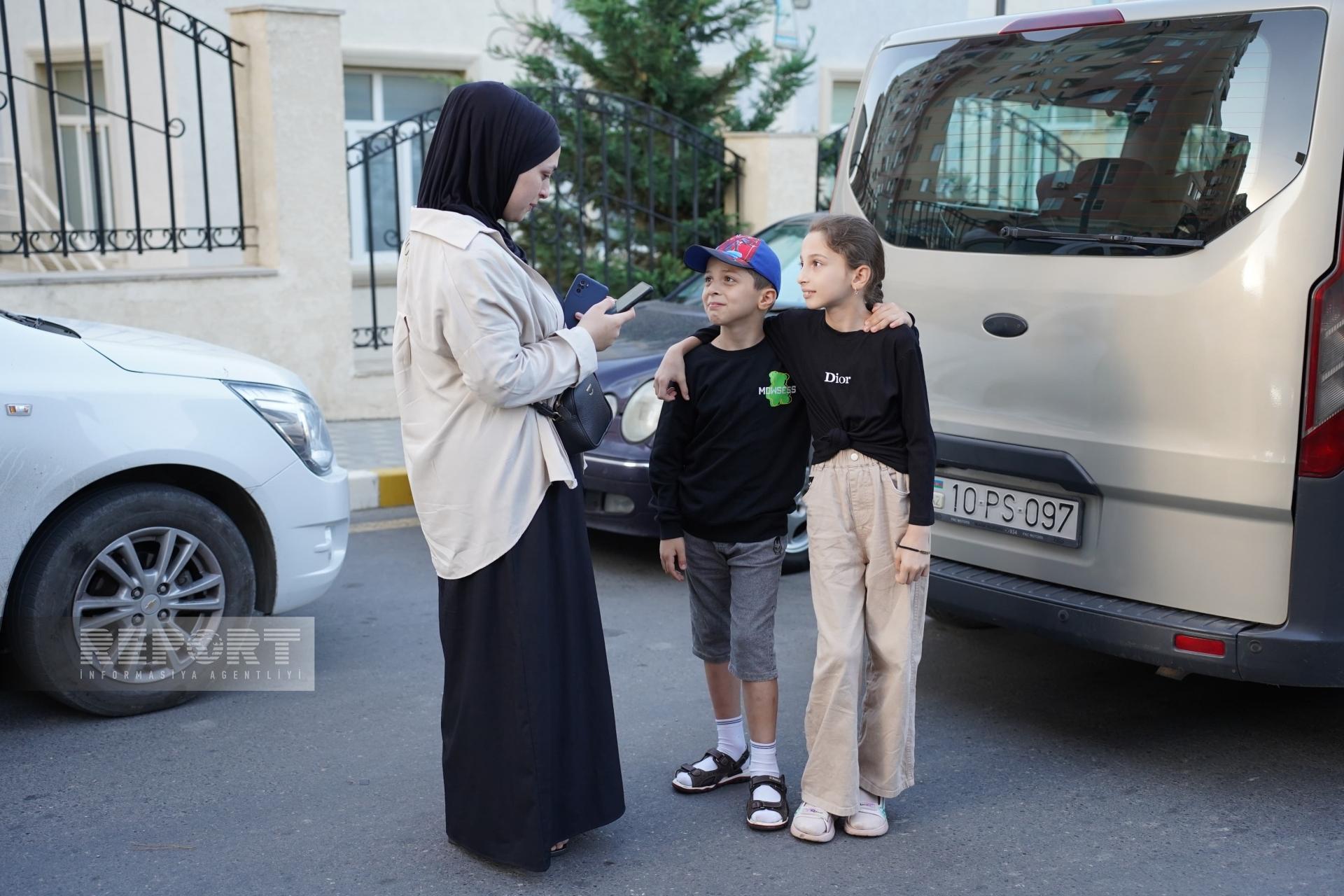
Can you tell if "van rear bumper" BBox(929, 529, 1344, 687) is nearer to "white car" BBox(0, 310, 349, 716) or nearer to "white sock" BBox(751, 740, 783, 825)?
"white sock" BBox(751, 740, 783, 825)

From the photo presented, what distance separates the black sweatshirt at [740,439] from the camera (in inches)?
133

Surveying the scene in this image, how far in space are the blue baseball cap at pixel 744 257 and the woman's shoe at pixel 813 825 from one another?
130 centimetres

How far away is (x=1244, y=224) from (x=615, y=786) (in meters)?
2.07

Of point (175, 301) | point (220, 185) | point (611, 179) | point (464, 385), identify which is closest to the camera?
point (464, 385)

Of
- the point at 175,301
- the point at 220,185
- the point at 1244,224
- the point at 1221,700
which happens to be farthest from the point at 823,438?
the point at 220,185

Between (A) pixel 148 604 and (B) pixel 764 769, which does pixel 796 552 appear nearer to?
(B) pixel 764 769

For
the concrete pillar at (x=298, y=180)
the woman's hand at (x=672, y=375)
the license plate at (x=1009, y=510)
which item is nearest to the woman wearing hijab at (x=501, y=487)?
the woman's hand at (x=672, y=375)

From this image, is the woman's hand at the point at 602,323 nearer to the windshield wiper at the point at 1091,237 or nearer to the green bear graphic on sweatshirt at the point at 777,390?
the green bear graphic on sweatshirt at the point at 777,390

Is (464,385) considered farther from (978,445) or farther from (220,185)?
(220,185)

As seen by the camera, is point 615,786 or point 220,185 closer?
point 615,786

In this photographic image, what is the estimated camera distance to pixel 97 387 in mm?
3988

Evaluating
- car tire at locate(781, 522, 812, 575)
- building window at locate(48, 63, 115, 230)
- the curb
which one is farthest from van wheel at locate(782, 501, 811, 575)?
building window at locate(48, 63, 115, 230)

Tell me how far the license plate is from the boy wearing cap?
1.69 feet

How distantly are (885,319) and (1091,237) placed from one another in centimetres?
83
